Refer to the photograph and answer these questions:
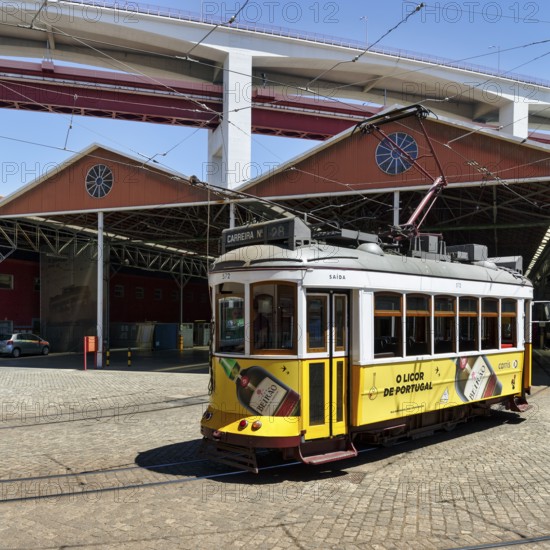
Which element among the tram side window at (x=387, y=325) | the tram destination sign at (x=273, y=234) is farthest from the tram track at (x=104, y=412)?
the tram side window at (x=387, y=325)

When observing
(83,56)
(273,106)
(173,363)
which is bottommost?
(173,363)

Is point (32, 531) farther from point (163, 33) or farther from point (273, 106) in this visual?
point (163, 33)

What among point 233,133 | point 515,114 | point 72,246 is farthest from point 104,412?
point 515,114

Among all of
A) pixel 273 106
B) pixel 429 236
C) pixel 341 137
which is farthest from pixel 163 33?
pixel 429 236

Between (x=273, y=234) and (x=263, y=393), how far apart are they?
2.16 m

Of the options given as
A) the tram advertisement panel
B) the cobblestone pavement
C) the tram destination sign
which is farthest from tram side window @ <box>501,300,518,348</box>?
the tram destination sign

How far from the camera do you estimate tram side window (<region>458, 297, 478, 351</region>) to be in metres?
9.07

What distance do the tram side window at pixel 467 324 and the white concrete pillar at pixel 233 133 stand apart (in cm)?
2304

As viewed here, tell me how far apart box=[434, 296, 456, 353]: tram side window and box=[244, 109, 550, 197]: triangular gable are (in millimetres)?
9774

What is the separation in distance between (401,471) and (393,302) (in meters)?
2.24

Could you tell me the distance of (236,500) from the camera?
6.20 metres

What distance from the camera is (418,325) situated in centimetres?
829

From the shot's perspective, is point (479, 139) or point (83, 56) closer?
point (479, 139)

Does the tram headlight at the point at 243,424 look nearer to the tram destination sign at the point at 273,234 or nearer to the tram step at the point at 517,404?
the tram destination sign at the point at 273,234
